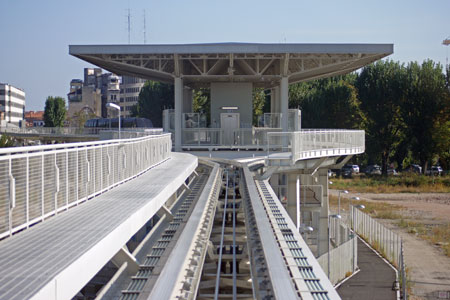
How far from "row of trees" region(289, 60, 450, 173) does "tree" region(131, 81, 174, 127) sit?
76.5 feet

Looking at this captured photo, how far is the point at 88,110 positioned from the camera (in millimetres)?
168500

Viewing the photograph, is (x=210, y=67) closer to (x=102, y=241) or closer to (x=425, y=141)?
(x=102, y=241)

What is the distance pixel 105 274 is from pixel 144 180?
2.48 meters

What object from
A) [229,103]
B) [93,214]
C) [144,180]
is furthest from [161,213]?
[229,103]

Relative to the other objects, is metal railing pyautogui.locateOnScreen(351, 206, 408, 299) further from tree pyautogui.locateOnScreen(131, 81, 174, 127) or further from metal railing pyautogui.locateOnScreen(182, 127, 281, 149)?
tree pyautogui.locateOnScreen(131, 81, 174, 127)

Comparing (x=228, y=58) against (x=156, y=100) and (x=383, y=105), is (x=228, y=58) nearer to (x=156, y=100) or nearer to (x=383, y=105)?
(x=383, y=105)

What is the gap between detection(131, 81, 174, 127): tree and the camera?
94.8 metres

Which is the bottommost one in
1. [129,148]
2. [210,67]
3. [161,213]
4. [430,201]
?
[430,201]

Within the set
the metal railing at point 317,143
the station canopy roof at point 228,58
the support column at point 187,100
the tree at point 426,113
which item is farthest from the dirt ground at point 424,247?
the support column at point 187,100

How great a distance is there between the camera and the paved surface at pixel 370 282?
2627 cm

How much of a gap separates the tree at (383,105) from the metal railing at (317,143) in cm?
4126

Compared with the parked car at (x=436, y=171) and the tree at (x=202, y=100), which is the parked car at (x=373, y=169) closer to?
the parked car at (x=436, y=171)

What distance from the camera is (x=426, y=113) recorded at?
7519cm

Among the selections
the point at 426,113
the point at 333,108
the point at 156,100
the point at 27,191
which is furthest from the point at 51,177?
the point at 156,100
